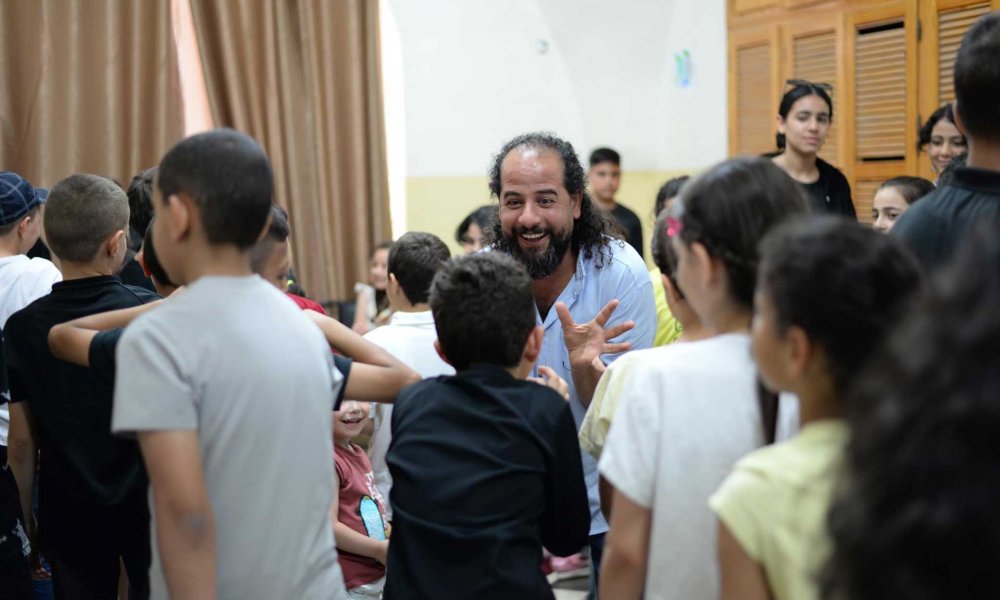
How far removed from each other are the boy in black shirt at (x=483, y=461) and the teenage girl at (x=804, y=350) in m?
0.52

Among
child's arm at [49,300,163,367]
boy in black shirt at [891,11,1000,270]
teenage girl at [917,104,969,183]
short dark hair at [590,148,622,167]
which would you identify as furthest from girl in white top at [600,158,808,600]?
short dark hair at [590,148,622,167]

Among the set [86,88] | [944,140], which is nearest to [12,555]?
[944,140]

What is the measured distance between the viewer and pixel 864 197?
4.97 meters

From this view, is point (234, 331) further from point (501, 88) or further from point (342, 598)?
point (501, 88)

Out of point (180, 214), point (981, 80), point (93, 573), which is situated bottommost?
point (93, 573)

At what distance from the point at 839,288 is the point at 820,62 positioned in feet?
14.4

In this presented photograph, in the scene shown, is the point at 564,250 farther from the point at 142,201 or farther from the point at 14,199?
the point at 14,199

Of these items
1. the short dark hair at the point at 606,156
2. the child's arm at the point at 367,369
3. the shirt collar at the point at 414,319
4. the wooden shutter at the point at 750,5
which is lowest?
the shirt collar at the point at 414,319

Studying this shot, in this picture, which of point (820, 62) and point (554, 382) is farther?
point (820, 62)

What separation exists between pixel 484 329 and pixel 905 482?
1062 millimetres

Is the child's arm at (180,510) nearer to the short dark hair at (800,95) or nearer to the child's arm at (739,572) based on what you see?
the child's arm at (739,572)

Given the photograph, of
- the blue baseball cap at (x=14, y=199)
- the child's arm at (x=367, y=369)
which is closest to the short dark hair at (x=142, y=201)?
the blue baseball cap at (x=14, y=199)

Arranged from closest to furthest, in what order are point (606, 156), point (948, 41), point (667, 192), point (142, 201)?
point (142, 201), point (667, 192), point (948, 41), point (606, 156)

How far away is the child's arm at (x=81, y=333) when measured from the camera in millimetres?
1768
